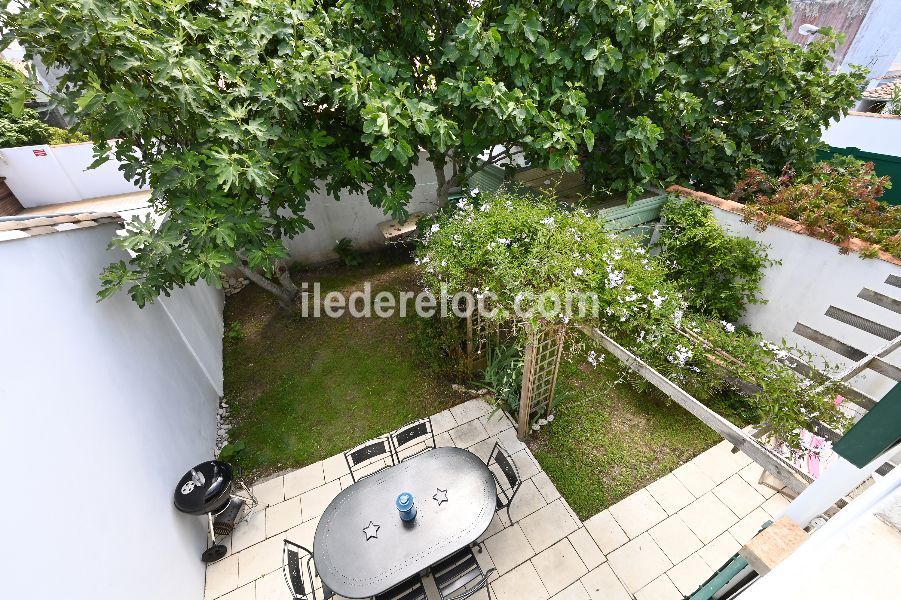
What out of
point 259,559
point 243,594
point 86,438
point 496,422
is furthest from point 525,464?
point 86,438

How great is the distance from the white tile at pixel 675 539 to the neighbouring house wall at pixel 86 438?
4342mm

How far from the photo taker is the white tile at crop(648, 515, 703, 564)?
11.7ft

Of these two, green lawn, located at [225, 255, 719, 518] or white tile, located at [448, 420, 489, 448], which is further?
white tile, located at [448, 420, 489, 448]

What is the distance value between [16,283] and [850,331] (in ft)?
25.7

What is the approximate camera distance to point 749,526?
3742 mm

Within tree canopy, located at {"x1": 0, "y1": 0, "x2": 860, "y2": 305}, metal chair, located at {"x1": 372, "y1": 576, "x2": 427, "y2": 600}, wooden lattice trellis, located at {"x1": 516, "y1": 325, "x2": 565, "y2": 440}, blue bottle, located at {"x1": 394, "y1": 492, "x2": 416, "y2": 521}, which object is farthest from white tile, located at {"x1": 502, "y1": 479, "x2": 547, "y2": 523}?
tree canopy, located at {"x1": 0, "y1": 0, "x2": 860, "y2": 305}

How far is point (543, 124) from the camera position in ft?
14.0

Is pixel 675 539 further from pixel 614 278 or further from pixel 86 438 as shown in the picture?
pixel 86 438

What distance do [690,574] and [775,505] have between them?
1314mm

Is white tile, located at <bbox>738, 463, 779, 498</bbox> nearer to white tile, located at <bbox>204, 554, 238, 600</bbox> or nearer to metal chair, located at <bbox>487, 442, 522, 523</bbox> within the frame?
metal chair, located at <bbox>487, 442, 522, 523</bbox>

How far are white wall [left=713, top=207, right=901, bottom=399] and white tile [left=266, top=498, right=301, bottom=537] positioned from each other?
639 cm

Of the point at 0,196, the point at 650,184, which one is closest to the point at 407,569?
the point at 650,184

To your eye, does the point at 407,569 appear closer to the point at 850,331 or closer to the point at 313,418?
the point at 313,418

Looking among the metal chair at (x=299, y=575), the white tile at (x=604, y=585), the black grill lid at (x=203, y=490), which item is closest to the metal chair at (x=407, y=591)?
the metal chair at (x=299, y=575)
